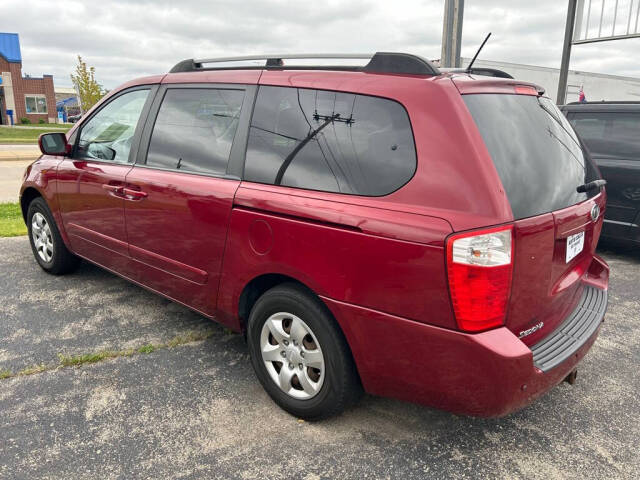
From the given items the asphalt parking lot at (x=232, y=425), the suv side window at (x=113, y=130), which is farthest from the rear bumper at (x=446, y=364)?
the suv side window at (x=113, y=130)

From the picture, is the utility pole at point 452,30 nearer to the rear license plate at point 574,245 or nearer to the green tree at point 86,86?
the rear license plate at point 574,245

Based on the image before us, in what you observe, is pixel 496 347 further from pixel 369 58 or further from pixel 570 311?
pixel 369 58

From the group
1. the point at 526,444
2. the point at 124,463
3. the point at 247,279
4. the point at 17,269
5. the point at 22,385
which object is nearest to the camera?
the point at 124,463

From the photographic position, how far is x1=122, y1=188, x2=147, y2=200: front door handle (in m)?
3.21

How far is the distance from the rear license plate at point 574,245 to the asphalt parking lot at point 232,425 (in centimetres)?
87

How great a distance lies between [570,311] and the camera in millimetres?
2529

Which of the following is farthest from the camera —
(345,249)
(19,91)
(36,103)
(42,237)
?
(36,103)

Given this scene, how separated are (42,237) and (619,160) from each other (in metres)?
5.86

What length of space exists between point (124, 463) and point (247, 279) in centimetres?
100

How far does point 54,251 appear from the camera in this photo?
448 centimetres

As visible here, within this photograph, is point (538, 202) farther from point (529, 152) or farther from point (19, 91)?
point (19, 91)

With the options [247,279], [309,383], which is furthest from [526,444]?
[247,279]

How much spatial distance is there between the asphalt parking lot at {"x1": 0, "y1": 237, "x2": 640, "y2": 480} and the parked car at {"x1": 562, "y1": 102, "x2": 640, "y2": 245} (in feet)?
7.43

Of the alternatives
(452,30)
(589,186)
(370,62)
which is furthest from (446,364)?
(452,30)
